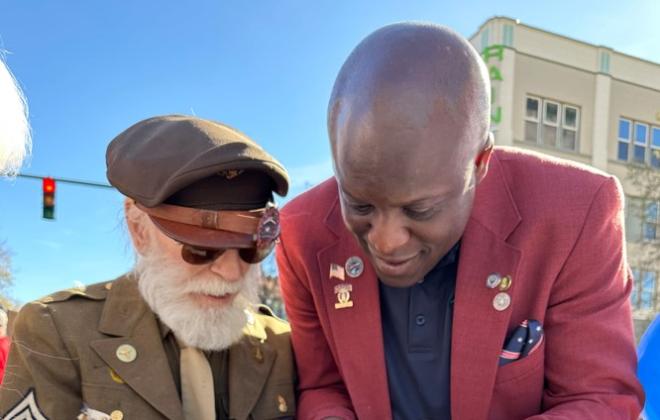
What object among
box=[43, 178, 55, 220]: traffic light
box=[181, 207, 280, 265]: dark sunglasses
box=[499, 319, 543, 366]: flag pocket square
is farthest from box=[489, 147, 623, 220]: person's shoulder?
box=[43, 178, 55, 220]: traffic light

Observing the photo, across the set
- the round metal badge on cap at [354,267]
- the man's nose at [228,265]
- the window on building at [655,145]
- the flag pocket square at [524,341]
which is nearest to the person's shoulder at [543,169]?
the flag pocket square at [524,341]

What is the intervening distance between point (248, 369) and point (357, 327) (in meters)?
0.48

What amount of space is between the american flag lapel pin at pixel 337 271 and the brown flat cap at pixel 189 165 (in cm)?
38

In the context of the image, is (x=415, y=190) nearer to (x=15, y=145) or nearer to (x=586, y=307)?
(x=586, y=307)

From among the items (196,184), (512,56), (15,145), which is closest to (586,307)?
(196,184)

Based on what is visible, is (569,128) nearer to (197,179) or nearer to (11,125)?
(197,179)

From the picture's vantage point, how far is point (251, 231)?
202 centimetres

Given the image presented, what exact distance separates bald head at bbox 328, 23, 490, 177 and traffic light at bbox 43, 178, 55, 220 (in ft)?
36.2

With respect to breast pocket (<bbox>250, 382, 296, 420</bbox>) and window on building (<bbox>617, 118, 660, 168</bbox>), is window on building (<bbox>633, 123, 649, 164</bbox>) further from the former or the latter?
breast pocket (<bbox>250, 382, 296, 420</bbox>)

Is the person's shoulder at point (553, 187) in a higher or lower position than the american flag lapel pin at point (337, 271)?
higher

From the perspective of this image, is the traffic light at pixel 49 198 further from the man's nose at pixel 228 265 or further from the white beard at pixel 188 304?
the man's nose at pixel 228 265

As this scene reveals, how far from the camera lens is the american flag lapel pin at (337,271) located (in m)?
1.94

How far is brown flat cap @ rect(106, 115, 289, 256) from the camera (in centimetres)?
191

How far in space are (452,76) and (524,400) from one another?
1.05 m
